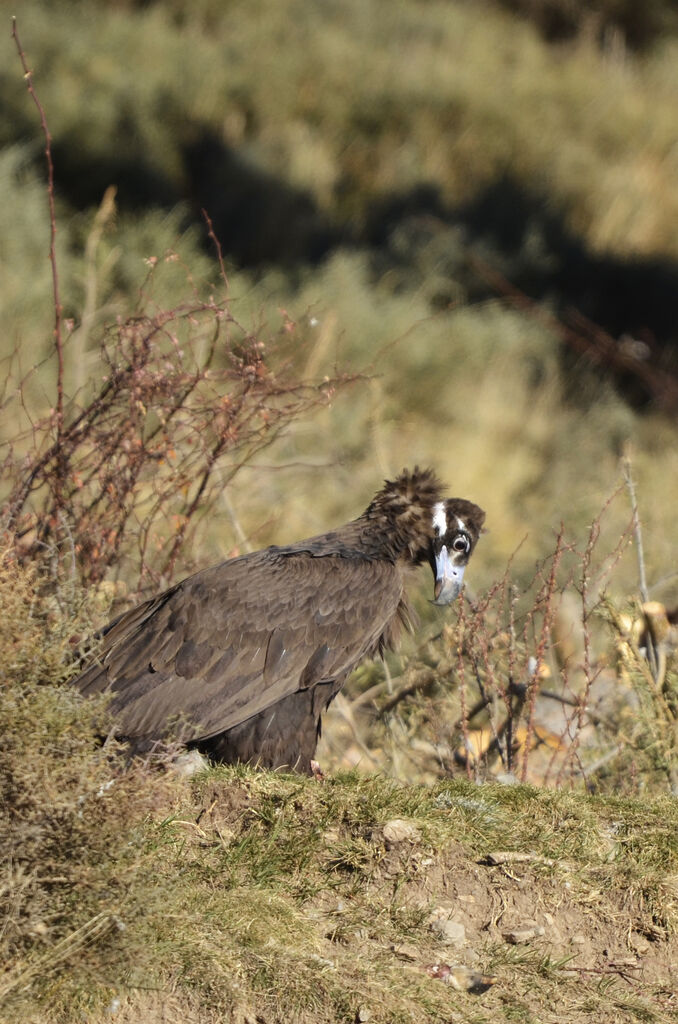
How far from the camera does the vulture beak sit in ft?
19.0

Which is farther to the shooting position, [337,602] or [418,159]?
[418,159]

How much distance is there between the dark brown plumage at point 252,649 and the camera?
16.8ft

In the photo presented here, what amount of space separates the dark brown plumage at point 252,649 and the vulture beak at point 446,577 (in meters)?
0.19

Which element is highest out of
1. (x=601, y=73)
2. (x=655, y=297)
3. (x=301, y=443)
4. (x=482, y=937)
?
(x=601, y=73)

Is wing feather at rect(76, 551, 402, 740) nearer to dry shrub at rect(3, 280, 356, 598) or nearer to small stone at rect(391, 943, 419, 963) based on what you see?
dry shrub at rect(3, 280, 356, 598)

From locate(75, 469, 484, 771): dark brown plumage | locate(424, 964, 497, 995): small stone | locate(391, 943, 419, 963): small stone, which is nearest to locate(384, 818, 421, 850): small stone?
locate(391, 943, 419, 963): small stone

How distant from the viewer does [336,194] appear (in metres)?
19.3

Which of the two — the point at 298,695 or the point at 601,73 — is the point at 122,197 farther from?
the point at 601,73

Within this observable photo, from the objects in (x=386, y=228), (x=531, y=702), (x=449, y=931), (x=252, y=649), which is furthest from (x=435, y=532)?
(x=386, y=228)

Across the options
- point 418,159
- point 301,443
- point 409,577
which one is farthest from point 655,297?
point 409,577

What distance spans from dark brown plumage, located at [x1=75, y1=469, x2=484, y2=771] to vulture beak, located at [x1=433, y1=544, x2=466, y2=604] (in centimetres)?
19

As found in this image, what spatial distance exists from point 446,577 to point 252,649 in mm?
1040

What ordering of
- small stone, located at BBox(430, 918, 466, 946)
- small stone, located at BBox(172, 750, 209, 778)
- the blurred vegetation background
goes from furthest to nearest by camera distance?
the blurred vegetation background → small stone, located at BBox(172, 750, 209, 778) → small stone, located at BBox(430, 918, 466, 946)

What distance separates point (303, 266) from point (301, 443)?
3.77 meters
